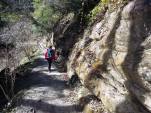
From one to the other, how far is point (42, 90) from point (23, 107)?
252 centimetres

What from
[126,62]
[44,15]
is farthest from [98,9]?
[44,15]

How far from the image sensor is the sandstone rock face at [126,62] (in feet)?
29.8

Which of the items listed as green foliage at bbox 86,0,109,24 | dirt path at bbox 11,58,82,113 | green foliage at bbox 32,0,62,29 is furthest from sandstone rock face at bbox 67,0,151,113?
green foliage at bbox 32,0,62,29

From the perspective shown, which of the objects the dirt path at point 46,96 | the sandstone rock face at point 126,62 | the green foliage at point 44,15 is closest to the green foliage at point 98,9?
the sandstone rock face at point 126,62

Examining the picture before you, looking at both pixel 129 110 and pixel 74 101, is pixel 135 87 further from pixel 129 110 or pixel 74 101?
pixel 74 101

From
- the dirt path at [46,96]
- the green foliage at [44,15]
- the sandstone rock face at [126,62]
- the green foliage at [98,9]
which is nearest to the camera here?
the sandstone rock face at [126,62]

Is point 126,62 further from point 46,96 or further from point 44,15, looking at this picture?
point 44,15

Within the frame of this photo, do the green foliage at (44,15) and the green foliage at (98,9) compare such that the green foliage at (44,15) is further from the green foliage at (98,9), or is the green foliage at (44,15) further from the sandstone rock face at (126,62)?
the sandstone rock face at (126,62)

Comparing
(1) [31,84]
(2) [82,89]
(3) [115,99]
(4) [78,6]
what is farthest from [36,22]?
(3) [115,99]

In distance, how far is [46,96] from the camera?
16047 millimetres

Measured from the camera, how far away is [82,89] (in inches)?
611

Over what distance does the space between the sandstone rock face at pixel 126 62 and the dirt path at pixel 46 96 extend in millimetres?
2802

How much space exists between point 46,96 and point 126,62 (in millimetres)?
7368

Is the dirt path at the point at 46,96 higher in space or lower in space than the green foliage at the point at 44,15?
lower
